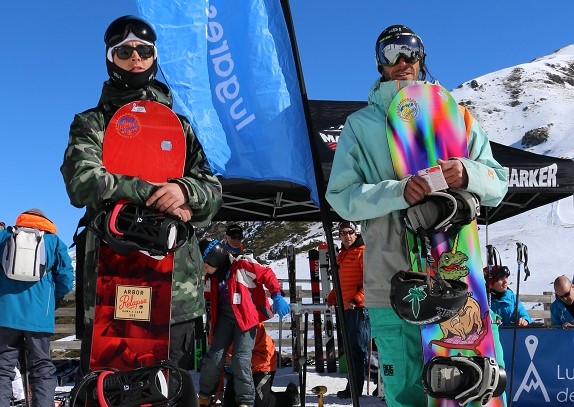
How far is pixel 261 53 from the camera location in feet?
11.1

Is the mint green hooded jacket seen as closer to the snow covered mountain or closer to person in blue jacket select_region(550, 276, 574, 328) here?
person in blue jacket select_region(550, 276, 574, 328)

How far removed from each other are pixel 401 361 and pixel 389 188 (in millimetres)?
642

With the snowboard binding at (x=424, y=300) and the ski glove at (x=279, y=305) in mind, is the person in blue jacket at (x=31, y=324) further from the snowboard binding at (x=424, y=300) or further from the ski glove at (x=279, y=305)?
the snowboard binding at (x=424, y=300)

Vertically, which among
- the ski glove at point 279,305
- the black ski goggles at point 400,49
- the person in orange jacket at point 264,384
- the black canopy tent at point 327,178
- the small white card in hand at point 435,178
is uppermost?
the black canopy tent at point 327,178

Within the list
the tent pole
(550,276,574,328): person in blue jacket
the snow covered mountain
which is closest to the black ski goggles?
the tent pole

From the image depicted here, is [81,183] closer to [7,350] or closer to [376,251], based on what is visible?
[376,251]

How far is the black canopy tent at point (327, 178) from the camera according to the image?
7.16m

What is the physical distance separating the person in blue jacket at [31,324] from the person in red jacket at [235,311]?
129 centimetres

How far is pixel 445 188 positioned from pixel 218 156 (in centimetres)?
147

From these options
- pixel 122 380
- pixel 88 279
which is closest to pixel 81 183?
pixel 88 279

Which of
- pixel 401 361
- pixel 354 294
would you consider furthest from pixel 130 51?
pixel 354 294

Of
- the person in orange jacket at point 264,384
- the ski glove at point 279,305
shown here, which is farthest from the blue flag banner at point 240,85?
the person in orange jacket at point 264,384

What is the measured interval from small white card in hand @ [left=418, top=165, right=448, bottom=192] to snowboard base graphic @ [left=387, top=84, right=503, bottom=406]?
6.8 inches

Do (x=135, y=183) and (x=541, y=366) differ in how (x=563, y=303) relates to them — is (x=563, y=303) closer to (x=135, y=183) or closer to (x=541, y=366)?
(x=541, y=366)
